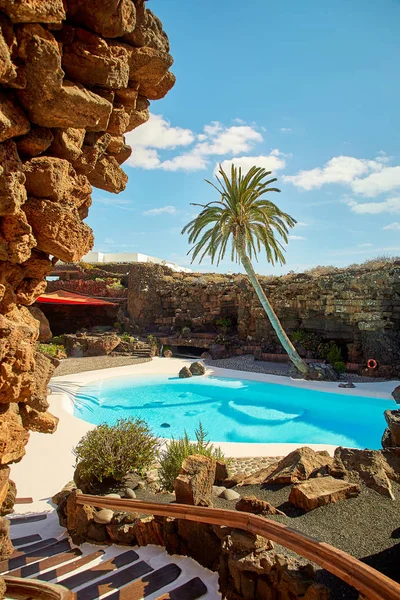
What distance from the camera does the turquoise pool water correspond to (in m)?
10.3

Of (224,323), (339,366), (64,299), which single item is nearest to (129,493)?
(339,366)

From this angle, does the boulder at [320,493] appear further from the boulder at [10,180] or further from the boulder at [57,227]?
the boulder at [10,180]

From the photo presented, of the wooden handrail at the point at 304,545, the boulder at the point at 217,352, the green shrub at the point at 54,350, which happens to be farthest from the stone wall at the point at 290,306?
the wooden handrail at the point at 304,545

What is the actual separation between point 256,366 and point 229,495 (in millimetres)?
12747

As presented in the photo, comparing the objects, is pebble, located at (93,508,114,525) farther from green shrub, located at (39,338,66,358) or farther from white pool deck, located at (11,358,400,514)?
green shrub, located at (39,338,66,358)

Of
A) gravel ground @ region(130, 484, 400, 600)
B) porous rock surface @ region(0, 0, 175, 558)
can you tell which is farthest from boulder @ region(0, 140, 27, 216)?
gravel ground @ region(130, 484, 400, 600)

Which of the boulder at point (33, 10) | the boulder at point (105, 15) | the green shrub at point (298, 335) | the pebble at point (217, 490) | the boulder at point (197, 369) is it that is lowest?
the boulder at point (197, 369)

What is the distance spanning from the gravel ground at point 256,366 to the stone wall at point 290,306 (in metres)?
1.02

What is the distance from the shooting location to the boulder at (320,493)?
395 cm

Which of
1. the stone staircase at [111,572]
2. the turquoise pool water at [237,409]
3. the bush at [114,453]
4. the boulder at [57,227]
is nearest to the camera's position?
the boulder at [57,227]

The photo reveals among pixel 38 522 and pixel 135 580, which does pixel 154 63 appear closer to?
pixel 135 580

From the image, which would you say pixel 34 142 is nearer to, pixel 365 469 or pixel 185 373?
pixel 365 469

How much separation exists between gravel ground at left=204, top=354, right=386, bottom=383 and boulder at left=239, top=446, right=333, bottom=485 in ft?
32.2

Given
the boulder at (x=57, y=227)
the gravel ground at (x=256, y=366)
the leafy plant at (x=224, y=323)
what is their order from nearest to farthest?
the boulder at (x=57, y=227), the gravel ground at (x=256, y=366), the leafy plant at (x=224, y=323)
